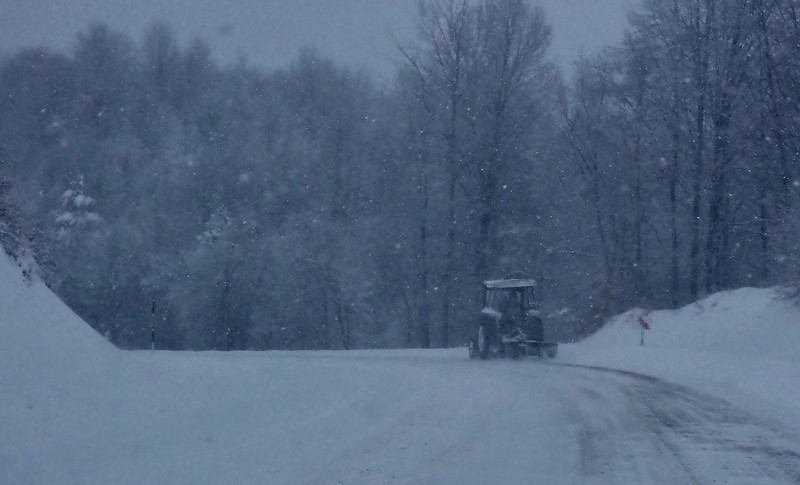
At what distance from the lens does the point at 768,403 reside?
14.3m

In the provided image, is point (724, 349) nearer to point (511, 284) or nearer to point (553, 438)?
point (511, 284)

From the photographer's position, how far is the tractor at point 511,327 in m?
26.1

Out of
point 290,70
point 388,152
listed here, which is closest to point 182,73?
point 290,70

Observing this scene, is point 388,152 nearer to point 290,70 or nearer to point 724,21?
point 290,70

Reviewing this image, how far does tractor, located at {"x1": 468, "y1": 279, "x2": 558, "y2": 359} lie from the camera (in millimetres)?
26109

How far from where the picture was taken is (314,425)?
1148cm

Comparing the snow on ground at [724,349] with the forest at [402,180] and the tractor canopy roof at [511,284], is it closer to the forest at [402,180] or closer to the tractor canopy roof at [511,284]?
the tractor canopy roof at [511,284]

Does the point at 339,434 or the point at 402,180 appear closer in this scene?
the point at 339,434

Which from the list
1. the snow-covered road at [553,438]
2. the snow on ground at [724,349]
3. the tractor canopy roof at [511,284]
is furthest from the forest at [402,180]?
the snow-covered road at [553,438]

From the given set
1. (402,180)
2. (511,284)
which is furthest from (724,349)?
(402,180)

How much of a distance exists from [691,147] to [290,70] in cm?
3248

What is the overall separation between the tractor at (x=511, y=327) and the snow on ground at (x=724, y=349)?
1.15 meters

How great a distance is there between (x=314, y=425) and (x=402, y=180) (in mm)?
36945

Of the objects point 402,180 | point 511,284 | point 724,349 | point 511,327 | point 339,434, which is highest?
point 402,180
